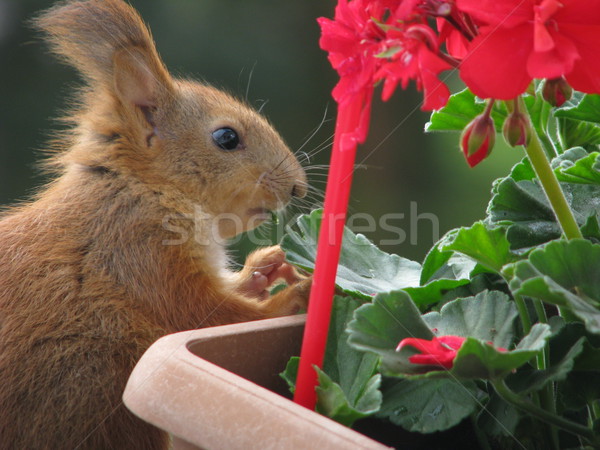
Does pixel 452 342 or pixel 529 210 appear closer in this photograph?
pixel 452 342

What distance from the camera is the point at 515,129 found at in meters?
0.46

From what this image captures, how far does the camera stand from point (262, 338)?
24.5 inches

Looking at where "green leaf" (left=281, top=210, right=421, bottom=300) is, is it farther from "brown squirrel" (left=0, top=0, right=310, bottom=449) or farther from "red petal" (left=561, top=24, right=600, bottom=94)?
"red petal" (left=561, top=24, right=600, bottom=94)

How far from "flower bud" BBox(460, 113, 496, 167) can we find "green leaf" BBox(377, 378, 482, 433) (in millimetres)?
153

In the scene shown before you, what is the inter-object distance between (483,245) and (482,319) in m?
0.06

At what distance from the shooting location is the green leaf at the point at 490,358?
0.42 meters

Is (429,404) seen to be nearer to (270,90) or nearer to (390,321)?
(390,321)

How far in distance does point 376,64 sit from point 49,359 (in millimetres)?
536

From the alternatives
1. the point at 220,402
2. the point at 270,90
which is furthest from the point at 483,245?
the point at 270,90

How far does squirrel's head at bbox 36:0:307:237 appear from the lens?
1032 millimetres

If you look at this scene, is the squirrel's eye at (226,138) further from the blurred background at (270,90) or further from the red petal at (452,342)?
the blurred background at (270,90)

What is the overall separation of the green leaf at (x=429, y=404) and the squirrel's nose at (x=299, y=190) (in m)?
0.62

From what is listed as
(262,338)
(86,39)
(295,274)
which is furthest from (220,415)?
(86,39)

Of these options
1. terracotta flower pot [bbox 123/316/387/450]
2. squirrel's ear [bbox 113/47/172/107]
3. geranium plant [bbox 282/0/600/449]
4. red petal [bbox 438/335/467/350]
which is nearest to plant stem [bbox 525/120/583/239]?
geranium plant [bbox 282/0/600/449]
